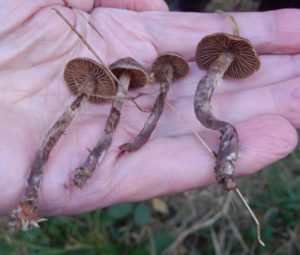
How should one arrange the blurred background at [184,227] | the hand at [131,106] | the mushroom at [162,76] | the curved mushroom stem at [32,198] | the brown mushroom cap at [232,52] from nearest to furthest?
the curved mushroom stem at [32,198]
the hand at [131,106]
the mushroom at [162,76]
the brown mushroom cap at [232,52]
the blurred background at [184,227]

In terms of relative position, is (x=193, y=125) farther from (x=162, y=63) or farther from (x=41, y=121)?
(x=41, y=121)

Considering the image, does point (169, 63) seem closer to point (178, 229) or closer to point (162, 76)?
point (162, 76)

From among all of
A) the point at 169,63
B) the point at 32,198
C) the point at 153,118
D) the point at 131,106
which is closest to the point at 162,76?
the point at 169,63

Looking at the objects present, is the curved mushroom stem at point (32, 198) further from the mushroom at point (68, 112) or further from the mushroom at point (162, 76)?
the mushroom at point (162, 76)

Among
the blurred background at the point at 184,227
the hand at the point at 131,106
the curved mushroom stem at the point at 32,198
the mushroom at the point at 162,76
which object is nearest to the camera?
the curved mushroom stem at the point at 32,198

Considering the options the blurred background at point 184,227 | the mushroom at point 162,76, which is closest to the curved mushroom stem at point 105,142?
the mushroom at point 162,76

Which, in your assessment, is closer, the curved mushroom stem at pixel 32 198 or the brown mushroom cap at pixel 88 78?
A: the curved mushroom stem at pixel 32 198

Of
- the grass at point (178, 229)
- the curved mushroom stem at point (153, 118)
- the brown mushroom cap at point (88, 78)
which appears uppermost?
the brown mushroom cap at point (88, 78)
